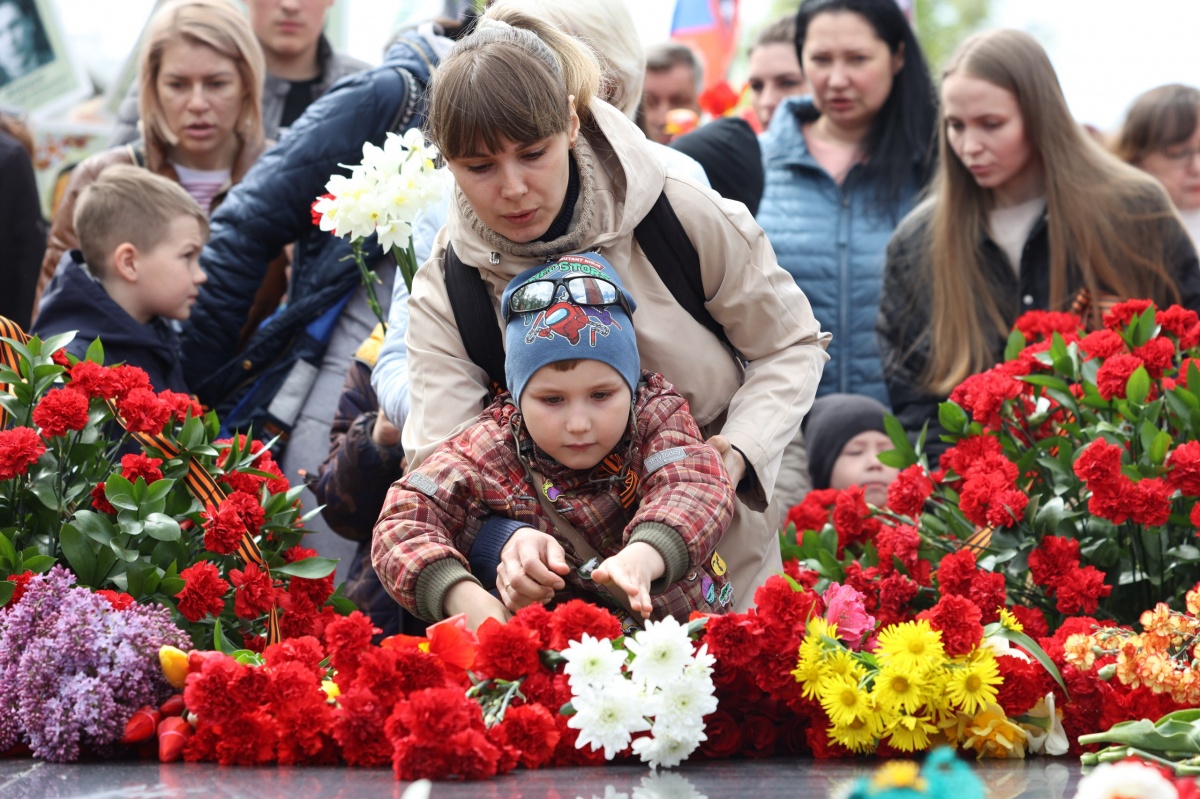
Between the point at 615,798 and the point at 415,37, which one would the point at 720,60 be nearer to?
the point at 415,37

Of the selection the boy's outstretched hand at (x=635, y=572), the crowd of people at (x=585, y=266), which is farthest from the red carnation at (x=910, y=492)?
the boy's outstretched hand at (x=635, y=572)

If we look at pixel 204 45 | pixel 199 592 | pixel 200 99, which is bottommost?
pixel 199 592

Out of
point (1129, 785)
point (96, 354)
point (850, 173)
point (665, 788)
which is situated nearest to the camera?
point (1129, 785)

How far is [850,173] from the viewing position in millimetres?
6113

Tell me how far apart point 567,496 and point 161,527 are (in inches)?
41.4

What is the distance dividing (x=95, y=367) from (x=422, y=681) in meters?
1.39

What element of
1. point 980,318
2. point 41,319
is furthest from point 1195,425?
point 41,319

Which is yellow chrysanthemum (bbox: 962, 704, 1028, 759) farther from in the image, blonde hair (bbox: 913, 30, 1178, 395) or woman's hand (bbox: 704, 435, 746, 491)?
blonde hair (bbox: 913, 30, 1178, 395)

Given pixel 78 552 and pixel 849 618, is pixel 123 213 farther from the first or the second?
pixel 849 618

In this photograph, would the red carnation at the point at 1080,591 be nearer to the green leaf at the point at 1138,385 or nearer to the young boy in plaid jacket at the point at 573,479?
the green leaf at the point at 1138,385

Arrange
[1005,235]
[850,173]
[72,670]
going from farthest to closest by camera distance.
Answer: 1. [850,173]
2. [1005,235]
3. [72,670]

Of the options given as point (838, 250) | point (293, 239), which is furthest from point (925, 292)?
point (293, 239)

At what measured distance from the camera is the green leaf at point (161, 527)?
357 centimetres

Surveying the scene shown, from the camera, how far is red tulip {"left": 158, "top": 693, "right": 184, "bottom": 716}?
319 centimetres
